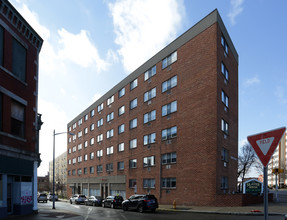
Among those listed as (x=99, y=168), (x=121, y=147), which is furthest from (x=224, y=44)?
(x=99, y=168)

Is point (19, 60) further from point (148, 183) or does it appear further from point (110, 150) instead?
point (110, 150)

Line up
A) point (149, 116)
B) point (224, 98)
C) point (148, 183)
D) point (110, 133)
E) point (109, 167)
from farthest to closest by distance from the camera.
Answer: point (110, 133) < point (109, 167) < point (149, 116) < point (148, 183) < point (224, 98)

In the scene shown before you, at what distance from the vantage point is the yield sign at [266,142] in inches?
183

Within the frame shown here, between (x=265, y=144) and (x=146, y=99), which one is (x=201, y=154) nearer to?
(x=146, y=99)

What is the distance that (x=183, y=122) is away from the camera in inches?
1273

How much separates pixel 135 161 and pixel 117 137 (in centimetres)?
808

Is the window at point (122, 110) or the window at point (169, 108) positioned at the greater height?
the window at point (122, 110)

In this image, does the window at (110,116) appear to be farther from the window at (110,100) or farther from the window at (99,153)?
the window at (99,153)

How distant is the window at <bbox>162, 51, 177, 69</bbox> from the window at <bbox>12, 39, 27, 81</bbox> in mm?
20595

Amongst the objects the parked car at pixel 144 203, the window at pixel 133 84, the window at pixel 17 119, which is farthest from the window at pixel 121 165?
the window at pixel 17 119

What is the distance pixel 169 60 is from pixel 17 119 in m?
23.1

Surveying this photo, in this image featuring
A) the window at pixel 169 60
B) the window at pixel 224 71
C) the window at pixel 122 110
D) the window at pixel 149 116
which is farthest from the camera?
the window at pixel 122 110

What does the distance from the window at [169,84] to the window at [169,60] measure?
2.25m

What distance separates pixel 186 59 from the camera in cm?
3309
